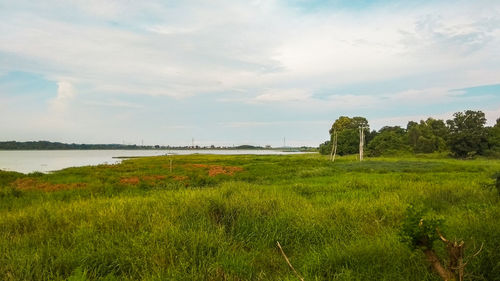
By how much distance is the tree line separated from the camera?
48906 millimetres

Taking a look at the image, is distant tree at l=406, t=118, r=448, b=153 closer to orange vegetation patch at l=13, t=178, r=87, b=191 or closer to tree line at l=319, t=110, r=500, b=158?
tree line at l=319, t=110, r=500, b=158

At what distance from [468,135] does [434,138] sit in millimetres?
13427

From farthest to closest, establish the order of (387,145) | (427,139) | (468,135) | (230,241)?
(387,145) → (427,139) → (468,135) → (230,241)

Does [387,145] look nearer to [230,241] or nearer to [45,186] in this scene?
[45,186]

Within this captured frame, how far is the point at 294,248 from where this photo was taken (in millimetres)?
5953

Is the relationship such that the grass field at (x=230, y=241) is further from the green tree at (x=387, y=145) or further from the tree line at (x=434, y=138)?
the green tree at (x=387, y=145)

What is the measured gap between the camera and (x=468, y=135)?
159 feet

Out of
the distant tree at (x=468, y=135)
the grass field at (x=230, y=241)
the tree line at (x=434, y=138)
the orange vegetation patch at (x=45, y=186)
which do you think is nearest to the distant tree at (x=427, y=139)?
the tree line at (x=434, y=138)

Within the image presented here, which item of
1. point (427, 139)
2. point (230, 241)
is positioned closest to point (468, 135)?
point (427, 139)

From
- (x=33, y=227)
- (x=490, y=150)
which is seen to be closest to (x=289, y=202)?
(x=33, y=227)

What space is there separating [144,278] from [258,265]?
183cm

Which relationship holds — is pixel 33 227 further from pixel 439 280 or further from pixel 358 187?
pixel 358 187

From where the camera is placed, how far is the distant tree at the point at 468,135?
48.6 m

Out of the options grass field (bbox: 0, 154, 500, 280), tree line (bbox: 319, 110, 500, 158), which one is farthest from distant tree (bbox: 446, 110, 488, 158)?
grass field (bbox: 0, 154, 500, 280)
